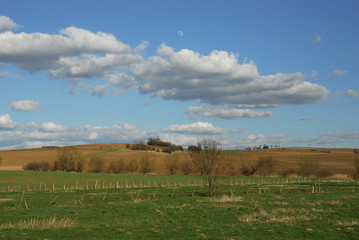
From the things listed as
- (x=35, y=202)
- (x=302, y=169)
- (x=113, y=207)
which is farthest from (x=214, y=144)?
(x=302, y=169)

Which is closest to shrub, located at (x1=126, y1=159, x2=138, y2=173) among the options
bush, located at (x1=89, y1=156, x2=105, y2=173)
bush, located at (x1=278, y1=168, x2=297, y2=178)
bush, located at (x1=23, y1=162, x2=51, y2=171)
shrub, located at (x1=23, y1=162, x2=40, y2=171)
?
bush, located at (x1=89, y1=156, x2=105, y2=173)

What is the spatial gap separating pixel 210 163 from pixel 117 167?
257ft

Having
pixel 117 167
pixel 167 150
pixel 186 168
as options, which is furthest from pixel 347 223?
pixel 167 150

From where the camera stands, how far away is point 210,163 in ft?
169

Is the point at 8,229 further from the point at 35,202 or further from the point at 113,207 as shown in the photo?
the point at 35,202

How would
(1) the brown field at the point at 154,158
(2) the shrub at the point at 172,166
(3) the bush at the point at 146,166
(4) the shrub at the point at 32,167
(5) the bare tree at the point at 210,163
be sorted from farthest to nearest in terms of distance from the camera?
(1) the brown field at the point at 154,158
(3) the bush at the point at 146,166
(2) the shrub at the point at 172,166
(4) the shrub at the point at 32,167
(5) the bare tree at the point at 210,163

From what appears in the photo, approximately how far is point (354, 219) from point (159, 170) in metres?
105

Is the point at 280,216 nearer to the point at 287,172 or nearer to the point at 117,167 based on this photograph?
the point at 287,172

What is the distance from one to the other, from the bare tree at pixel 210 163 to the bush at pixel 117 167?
7583cm

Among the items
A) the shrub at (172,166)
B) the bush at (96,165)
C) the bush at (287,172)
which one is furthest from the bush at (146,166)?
the bush at (287,172)

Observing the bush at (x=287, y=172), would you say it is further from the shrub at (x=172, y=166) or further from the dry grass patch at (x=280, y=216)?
the dry grass patch at (x=280, y=216)

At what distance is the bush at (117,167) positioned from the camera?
12444 centimetres

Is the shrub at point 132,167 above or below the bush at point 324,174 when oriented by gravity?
above

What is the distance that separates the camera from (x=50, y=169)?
405 ft
